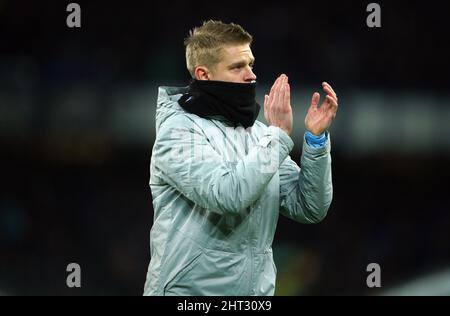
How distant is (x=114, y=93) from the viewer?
3.92 meters

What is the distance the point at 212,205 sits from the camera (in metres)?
2.13

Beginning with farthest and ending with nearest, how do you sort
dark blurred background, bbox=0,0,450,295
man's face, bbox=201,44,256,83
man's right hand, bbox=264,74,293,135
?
1. dark blurred background, bbox=0,0,450,295
2. man's face, bbox=201,44,256,83
3. man's right hand, bbox=264,74,293,135

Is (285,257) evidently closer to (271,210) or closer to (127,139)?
(127,139)

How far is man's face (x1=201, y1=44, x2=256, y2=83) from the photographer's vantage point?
2.34 m

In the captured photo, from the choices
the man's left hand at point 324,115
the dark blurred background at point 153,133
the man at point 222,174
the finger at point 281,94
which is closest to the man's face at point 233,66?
the man at point 222,174

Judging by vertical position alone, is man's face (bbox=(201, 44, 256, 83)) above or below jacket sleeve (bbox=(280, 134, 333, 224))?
above

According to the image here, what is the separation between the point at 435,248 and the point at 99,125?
2128 millimetres

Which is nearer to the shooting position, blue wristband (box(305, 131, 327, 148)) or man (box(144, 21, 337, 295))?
man (box(144, 21, 337, 295))

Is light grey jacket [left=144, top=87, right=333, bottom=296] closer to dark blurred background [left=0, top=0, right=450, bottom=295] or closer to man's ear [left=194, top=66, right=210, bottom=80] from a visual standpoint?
man's ear [left=194, top=66, right=210, bottom=80]

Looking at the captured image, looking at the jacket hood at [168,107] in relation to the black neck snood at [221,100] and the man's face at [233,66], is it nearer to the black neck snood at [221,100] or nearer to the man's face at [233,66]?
the black neck snood at [221,100]

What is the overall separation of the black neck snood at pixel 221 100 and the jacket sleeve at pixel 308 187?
0.26m

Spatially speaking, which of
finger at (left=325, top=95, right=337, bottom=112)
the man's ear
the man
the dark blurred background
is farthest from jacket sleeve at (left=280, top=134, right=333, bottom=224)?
the dark blurred background
